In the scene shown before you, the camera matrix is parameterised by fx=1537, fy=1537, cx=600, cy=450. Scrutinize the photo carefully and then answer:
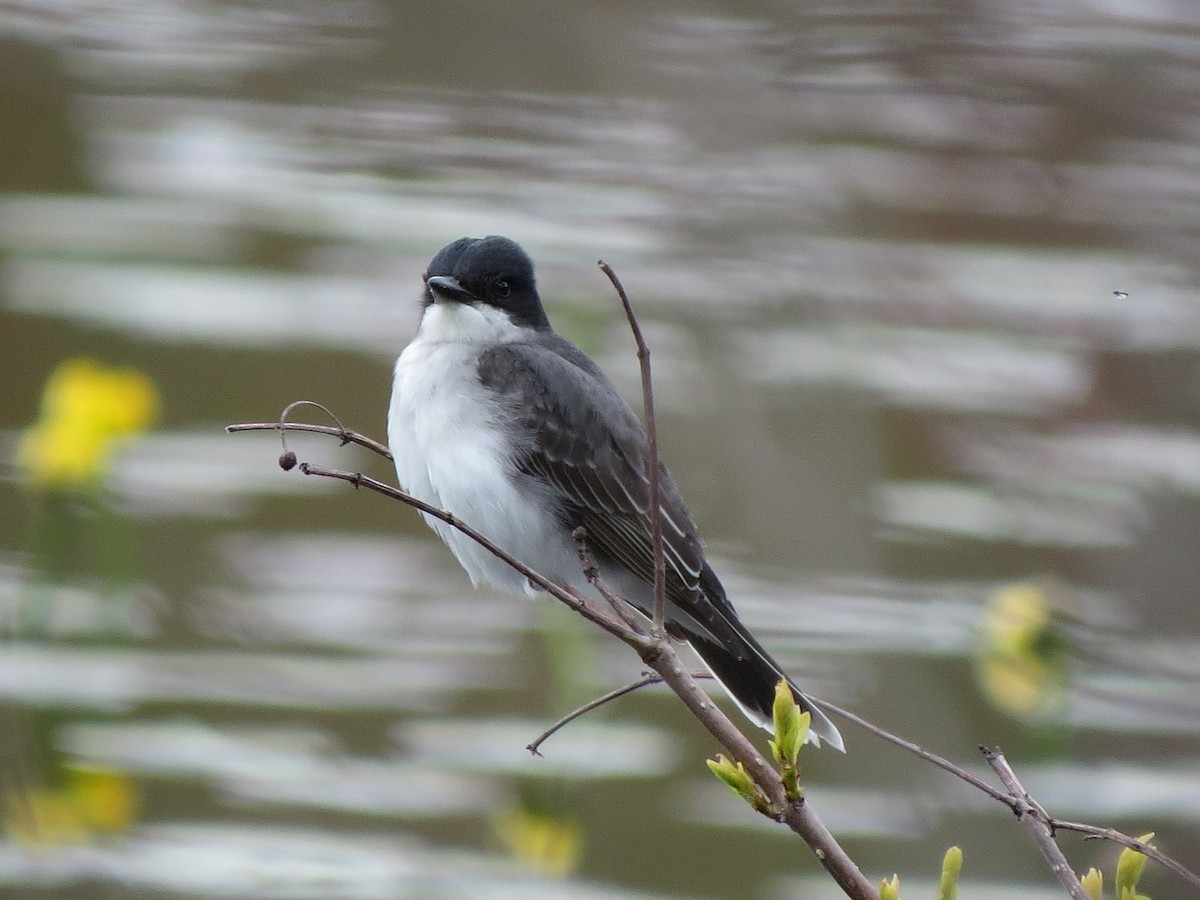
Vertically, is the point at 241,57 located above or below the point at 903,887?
above

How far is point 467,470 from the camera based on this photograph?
99.7 inches

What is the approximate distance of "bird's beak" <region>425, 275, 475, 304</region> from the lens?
2.62 m

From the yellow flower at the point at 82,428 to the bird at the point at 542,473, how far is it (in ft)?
2.64

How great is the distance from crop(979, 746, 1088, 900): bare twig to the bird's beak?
1469 millimetres

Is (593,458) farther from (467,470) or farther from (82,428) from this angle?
(82,428)

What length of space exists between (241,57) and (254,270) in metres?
0.58

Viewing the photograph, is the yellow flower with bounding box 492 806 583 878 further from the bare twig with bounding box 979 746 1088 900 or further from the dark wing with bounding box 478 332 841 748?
the bare twig with bounding box 979 746 1088 900

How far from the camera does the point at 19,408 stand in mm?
3512

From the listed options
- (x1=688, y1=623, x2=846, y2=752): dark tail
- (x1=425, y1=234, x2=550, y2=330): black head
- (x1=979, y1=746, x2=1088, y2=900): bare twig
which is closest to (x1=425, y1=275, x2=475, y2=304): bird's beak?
(x1=425, y1=234, x2=550, y2=330): black head

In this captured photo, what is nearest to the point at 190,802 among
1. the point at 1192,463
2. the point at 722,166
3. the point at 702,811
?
the point at 702,811

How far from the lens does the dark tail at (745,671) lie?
245 centimetres

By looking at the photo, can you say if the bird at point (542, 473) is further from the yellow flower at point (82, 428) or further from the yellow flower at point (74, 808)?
the yellow flower at point (74, 808)

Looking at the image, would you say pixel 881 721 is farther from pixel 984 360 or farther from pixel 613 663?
pixel 984 360

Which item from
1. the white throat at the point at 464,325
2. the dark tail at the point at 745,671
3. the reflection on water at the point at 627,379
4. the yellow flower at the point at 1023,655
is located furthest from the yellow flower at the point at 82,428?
the yellow flower at the point at 1023,655
